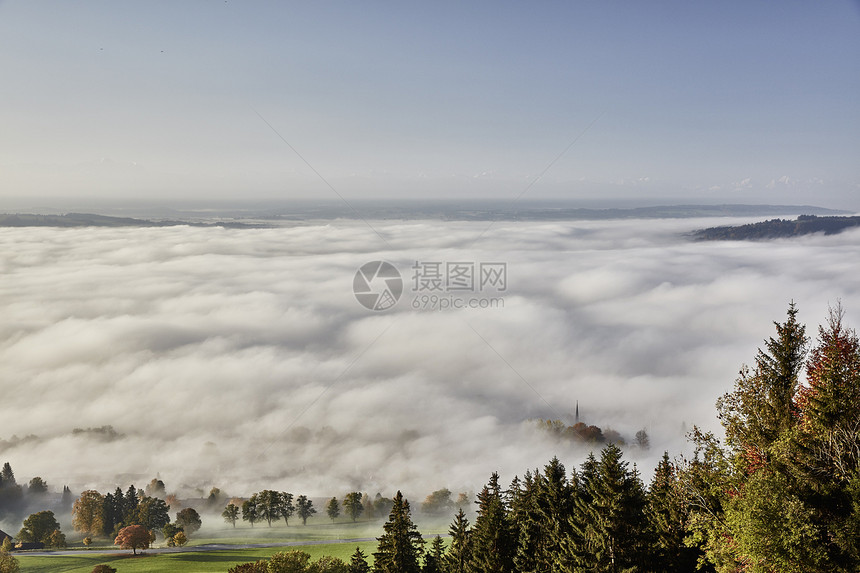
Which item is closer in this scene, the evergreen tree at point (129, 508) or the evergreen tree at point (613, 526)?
the evergreen tree at point (613, 526)

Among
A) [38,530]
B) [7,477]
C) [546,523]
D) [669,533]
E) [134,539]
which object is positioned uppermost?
[669,533]

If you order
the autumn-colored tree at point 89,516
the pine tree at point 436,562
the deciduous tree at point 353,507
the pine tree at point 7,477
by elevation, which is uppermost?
the pine tree at point 436,562

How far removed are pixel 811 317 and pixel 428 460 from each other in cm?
14094

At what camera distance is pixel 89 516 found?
109125 mm

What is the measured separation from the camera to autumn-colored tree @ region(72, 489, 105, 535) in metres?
108

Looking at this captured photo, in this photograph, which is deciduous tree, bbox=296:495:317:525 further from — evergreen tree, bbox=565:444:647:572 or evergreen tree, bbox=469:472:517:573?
evergreen tree, bbox=565:444:647:572

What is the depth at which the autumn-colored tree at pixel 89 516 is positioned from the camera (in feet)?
353

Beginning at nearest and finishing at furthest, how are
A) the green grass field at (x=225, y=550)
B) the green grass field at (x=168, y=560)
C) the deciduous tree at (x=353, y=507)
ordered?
1. the green grass field at (x=168, y=560)
2. the green grass field at (x=225, y=550)
3. the deciduous tree at (x=353, y=507)

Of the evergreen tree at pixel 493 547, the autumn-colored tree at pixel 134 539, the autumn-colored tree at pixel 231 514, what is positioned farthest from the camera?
the autumn-colored tree at pixel 231 514

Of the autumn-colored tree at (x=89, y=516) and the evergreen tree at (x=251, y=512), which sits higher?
the autumn-colored tree at (x=89, y=516)

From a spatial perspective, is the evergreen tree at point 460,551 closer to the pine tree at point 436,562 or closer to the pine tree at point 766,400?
the pine tree at point 436,562

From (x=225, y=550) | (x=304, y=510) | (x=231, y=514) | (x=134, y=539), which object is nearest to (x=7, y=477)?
(x=231, y=514)

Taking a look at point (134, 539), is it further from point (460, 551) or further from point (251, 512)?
point (460, 551)

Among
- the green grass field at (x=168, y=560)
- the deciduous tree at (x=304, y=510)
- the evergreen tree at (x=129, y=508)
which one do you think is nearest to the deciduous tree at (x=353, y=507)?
the deciduous tree at (x=304, y=510)
